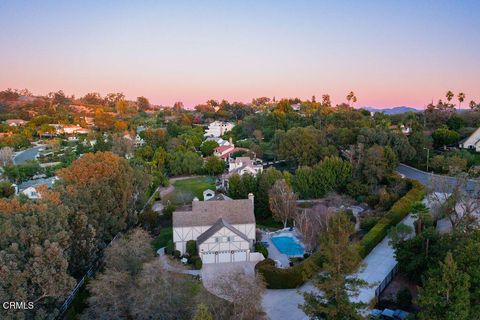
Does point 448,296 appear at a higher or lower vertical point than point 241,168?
higher

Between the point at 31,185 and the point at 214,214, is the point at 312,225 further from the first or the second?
the point at 31,185

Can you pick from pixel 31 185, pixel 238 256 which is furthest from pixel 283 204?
pixel 31 185

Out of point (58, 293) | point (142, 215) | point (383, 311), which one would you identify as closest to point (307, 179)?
point (142, 215)

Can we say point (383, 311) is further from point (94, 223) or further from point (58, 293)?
point (94, 223)

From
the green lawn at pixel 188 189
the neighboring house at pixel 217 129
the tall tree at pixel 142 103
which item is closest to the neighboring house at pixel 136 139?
the neighboring house at pixel 217 129

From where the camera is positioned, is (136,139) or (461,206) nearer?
(461,206)
